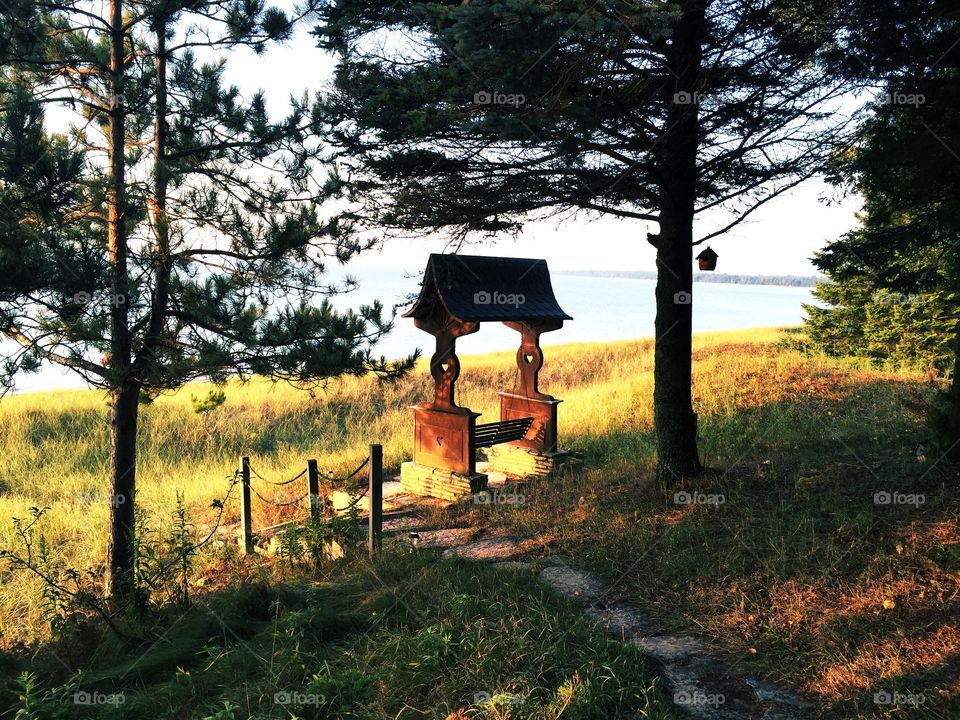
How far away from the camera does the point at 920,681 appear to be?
449 centimetres

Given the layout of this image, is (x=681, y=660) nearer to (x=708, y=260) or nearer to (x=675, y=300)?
(x=675, y=300)

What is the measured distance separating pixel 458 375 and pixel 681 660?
6.27 m

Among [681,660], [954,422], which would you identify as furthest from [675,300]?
[681,660]

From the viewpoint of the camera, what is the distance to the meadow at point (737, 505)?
16.8 ft

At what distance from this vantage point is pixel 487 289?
35.9 ft

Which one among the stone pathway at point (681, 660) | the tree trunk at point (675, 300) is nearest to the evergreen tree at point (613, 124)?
the tree trunk at point (675, 300)

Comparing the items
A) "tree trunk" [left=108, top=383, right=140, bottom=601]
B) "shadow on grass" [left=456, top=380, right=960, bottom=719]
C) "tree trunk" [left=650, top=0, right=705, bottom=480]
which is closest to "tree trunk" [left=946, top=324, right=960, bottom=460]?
"shadow on grass" [left=456, top=380, right=960, bottom=719]

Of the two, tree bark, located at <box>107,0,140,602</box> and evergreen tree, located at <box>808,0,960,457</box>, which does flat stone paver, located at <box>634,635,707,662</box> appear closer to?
evergreen tree, located at <box>808,0,960,457</box>

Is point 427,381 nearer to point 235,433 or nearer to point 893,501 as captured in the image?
point 235,433

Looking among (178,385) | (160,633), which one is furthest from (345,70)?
(160,633)

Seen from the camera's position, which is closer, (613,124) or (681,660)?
(681,660)

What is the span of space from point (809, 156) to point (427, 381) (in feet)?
56.6

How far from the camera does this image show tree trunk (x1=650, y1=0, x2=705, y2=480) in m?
8.07

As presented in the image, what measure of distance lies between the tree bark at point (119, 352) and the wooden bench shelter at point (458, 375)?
4122 millimetres
